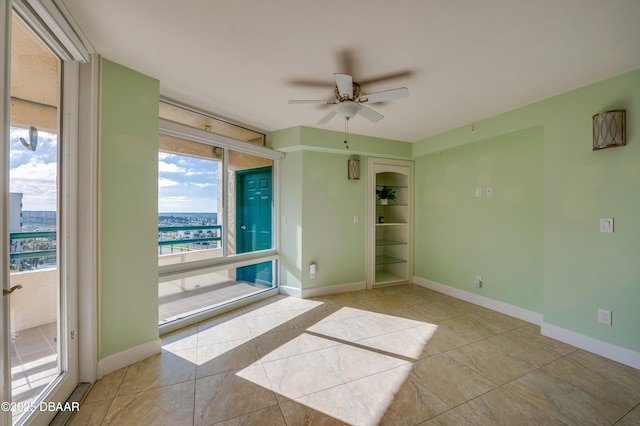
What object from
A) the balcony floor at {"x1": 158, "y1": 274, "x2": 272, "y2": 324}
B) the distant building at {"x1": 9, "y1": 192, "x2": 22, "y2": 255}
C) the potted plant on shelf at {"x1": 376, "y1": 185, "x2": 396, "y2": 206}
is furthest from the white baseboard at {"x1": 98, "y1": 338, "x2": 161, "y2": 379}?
the potted plant on shelf at {"x1": 376, "y1": 185, "x2": 396, "y2": 206}

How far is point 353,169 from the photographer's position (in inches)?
162

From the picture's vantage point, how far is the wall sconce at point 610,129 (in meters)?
2.19

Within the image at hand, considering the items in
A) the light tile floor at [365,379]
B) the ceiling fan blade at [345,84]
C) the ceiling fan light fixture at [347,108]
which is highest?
the ceiling fan blade at [345,84]

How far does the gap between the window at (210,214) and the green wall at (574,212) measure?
10.3 feet

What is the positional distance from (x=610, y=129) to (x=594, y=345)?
1.98 metres

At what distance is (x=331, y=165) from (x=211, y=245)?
2.13 metres

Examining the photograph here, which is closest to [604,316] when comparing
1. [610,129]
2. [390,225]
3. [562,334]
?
[562,334]

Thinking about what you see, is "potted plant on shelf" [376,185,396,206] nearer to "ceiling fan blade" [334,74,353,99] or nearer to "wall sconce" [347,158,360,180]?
"wall sconce" [347,158,360,180]

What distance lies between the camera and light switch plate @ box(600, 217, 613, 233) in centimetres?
228

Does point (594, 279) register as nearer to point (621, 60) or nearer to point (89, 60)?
point (621, 60)

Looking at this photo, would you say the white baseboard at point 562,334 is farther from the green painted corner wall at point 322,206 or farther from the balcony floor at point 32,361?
the balcony floor at point 32,361

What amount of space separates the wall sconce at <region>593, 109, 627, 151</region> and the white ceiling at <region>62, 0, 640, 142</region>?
1.19 ft

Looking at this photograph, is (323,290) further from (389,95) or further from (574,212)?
(574,212)

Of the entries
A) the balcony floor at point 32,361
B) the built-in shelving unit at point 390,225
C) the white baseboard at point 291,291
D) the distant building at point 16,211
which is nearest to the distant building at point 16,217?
the distant building at point 16,211
